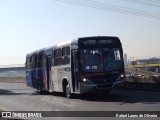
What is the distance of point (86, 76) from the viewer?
19.0m

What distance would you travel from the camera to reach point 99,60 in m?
19.3

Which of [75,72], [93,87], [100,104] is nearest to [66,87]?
[75,72]

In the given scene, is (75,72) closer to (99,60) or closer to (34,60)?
(99,60)

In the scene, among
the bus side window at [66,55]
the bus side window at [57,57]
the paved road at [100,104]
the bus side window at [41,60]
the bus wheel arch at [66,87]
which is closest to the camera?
the paved road at [100,104]

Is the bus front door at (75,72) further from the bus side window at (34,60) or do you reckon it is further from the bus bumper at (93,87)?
the bus side window at (34,60)

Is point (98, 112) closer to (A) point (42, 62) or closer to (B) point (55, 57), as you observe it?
(B) point (55, 57)

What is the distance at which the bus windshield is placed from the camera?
62.8 feet

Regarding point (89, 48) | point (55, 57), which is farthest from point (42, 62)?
point (89, 48)

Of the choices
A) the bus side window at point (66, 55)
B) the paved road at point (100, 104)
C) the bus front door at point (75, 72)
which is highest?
the bus side window at point (66, 55)

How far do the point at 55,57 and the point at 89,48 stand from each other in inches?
185

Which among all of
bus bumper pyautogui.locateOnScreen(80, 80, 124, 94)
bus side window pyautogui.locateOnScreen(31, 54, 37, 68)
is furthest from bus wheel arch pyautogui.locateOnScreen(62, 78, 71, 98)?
bus side window pyautogui.locateOnScreen(31, 54, 37, 68)

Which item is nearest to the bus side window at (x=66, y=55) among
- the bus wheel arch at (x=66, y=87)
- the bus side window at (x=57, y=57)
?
the bus side window at (x=57, y=57)

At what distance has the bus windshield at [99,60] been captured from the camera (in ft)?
62.8

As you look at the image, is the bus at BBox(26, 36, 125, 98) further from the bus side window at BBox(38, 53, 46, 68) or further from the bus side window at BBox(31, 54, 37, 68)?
the bus side window at BBox(31, 54, 37, 68)
